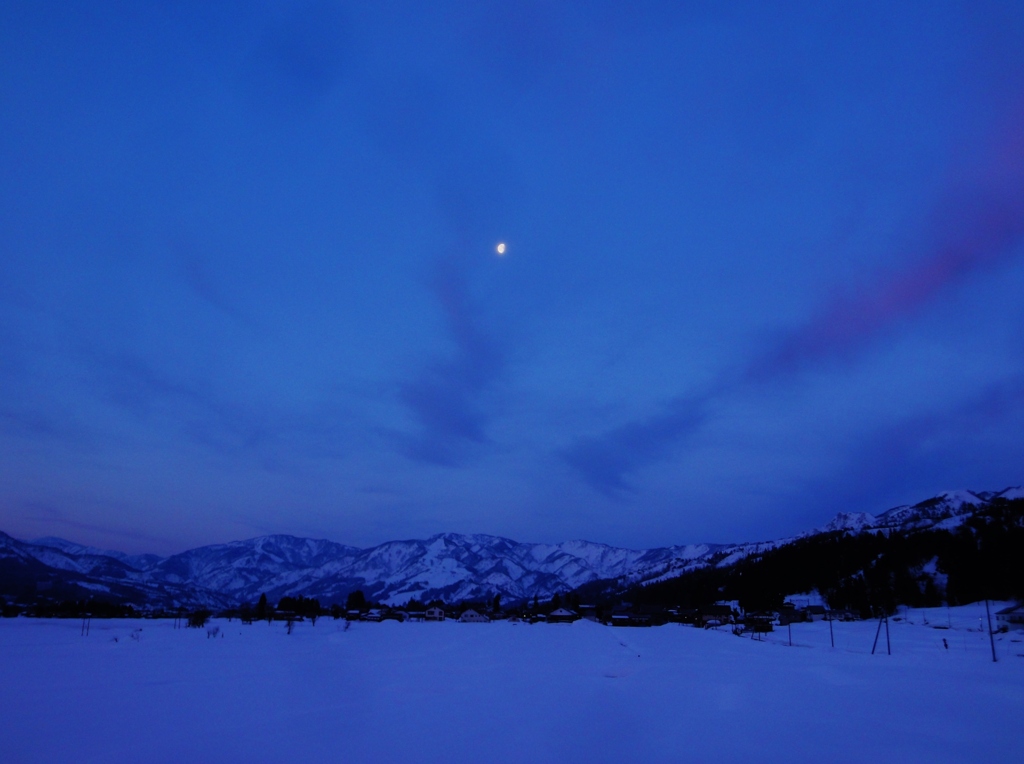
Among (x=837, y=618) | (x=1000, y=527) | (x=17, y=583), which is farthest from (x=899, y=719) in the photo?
(x=17, y=583)

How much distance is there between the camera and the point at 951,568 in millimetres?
70250

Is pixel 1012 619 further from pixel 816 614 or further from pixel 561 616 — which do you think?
pixel 561 616

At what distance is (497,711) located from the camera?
11398 mm

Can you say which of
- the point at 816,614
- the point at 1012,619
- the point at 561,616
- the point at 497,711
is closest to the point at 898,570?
the point at 816,614

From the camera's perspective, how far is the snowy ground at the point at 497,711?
8578 mm

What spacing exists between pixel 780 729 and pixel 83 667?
69.8 ft

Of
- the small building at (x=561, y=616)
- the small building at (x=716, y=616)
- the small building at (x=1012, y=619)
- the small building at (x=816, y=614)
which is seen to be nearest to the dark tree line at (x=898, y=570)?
the small building at (x=816, y=614)

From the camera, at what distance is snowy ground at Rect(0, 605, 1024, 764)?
28.1 ft

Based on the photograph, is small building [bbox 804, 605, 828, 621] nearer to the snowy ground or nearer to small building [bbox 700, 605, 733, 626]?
small building [bbox 700, 605, 733, 626]

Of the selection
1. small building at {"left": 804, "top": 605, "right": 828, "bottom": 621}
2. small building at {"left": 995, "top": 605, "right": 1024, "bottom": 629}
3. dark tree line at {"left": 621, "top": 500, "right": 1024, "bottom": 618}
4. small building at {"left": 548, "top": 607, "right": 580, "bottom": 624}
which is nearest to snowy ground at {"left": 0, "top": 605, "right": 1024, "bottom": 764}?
small building at {"left": 995, "top": 605, "right": 1024, "bottom": 629}

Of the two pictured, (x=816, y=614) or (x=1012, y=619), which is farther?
(x=816, y=614)

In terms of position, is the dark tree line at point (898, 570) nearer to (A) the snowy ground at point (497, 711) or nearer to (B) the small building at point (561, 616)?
(B) the small building at point (561, 616)

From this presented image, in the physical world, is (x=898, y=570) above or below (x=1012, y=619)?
above

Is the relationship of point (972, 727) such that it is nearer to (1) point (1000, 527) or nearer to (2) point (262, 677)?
(2) point (262, 677)
